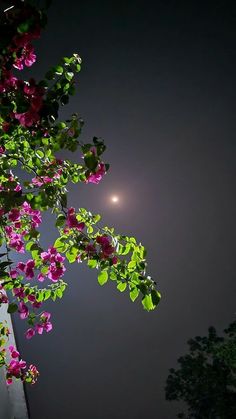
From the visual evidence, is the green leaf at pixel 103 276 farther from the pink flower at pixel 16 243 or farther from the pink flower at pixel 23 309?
the pink flower at pixel 16 243

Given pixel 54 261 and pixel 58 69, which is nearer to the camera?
pixel 58 69

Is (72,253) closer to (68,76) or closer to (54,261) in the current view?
→ (54,261)

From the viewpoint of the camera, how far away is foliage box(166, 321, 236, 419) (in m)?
9.83

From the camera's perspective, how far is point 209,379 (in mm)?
10102

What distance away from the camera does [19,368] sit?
3.18 m

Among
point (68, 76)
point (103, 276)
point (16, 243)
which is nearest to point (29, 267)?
point (16, 243)

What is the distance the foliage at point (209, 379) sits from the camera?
9828 mm

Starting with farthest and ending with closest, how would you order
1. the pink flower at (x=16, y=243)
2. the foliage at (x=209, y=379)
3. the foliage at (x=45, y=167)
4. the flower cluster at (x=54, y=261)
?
the foliage at (x=209, y=379), the pink flower at (x=16, y=243), the flower cluster at (x=54, y=261), the foliage at (x=45, y=167)

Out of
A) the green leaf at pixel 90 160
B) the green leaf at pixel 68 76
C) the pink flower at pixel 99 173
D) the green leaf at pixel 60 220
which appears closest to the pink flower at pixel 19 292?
the green leaf at pixel 60 220

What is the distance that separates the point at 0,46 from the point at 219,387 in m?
11.2

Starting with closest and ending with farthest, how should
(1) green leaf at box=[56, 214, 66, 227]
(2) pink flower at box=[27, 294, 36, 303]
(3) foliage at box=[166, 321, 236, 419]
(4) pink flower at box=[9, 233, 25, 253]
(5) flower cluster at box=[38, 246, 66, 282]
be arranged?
(1) green leaf at box=[56, 214, 66, 227] < (5) flower cluster at box=[38, 246, 66, 282] < (2) pink flower at box=[27, 294, 36, 303] < (4) pink flower at box=[9, 233, 25, 253] < (3) foliage at box=[166, 321, 236, 419]

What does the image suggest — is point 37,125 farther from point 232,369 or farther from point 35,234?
point 232,369

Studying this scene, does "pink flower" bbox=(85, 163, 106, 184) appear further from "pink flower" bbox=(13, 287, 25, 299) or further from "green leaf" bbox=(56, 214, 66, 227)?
"pink flower" bbox=(13, 287, 25, 299)

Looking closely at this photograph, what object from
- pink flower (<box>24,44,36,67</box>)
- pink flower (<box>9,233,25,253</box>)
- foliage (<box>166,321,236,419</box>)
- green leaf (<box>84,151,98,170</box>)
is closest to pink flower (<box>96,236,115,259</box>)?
green leaf (<box>84,151,98,170</box>)
